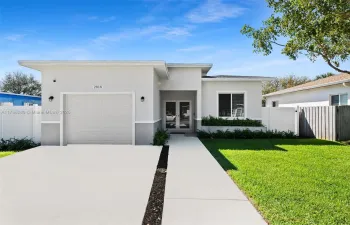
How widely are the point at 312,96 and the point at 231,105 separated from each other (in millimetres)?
6606

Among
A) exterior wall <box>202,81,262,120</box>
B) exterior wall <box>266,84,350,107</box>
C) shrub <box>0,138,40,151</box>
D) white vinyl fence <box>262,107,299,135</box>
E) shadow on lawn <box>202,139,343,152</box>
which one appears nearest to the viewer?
shadow on lawn <box>202,139,343,152</box>

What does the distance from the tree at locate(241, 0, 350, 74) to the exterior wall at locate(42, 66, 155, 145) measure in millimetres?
5124

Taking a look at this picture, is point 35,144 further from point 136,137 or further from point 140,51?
point 140,51

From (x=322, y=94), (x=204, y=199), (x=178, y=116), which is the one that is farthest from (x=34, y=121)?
(x=322, y=94)

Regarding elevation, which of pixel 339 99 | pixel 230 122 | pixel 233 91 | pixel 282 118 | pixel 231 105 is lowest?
pixel 230 122

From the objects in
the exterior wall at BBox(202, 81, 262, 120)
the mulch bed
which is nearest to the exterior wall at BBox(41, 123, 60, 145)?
the mulch bed

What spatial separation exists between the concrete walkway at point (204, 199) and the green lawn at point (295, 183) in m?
0.27

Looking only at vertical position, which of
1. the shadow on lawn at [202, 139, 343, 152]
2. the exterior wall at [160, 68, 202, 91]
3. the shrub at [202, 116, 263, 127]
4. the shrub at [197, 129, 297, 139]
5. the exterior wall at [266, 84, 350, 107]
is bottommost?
the shadow on lawn at [202, 139, 343, 152]

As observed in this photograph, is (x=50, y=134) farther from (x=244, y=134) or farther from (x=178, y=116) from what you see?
(x=244, y=134)

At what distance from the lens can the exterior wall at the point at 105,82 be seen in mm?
11070

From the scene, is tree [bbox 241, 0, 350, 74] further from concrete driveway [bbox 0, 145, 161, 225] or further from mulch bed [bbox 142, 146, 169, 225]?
concrete driveway [bbox 0, 145, 161, 225]

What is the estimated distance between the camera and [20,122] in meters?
11.5

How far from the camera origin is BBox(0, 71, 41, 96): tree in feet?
107

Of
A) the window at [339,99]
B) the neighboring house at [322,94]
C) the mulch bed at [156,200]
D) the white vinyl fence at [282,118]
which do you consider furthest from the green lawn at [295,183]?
the neighboring house at [322,94]
